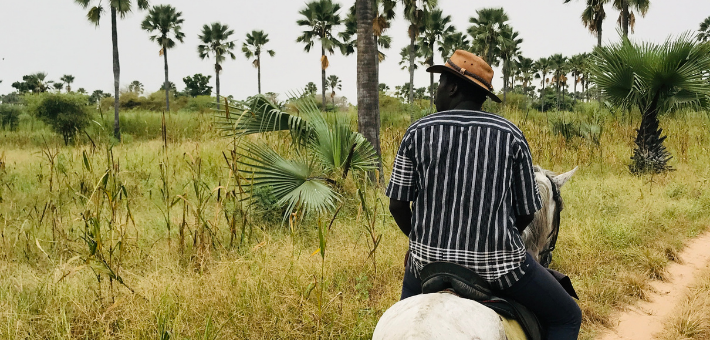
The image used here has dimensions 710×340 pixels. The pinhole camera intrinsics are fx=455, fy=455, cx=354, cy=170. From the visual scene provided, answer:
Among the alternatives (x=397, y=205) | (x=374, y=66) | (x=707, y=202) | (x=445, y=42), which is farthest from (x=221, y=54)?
(x=397, y=205)

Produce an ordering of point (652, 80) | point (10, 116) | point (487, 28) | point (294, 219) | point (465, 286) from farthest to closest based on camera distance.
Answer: point (487, 28)
point (10, 116)
point (652, 80)
point (294, 219)
point (465, 286)

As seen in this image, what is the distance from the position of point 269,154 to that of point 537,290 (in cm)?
449

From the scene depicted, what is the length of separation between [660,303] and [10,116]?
3219cm

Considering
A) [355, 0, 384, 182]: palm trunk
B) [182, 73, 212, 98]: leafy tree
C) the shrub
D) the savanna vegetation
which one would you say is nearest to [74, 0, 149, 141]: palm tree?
the shrub

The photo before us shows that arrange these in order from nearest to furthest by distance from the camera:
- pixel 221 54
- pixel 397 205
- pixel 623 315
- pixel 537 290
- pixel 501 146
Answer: pixel 501 146
pixel 537 290
pixel 397 205
pixel 623 315
pixel 221 54

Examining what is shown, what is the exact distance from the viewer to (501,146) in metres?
1.65

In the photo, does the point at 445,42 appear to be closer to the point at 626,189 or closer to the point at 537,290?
the point at 626,189

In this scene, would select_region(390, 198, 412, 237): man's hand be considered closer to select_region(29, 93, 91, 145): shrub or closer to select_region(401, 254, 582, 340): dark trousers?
select_region(401, 254, 582, 340): dark trousers

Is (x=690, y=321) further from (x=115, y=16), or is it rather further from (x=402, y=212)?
(x=115, y=16)

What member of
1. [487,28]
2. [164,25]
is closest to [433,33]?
[487,28]

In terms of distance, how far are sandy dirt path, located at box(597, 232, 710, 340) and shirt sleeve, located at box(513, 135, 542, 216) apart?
260 centimetres

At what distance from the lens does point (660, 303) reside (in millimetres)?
4293

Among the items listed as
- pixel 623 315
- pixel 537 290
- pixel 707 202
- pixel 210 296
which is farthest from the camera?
pixel 707 202

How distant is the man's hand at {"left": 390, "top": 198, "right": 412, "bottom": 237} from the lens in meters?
1.90
